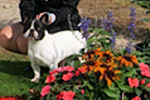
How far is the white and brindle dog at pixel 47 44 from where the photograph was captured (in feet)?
11.1

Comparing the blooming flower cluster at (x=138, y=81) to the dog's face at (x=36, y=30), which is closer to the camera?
the blooming flower cluster at (x=138, y=81)

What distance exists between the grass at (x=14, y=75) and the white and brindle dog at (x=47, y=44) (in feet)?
1.22

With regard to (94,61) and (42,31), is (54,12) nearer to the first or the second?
(42,31)

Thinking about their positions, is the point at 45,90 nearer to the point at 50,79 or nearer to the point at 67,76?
the point at 50,79

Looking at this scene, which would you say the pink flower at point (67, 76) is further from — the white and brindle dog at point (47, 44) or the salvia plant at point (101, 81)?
the white and brindle dog at point (47, 44)

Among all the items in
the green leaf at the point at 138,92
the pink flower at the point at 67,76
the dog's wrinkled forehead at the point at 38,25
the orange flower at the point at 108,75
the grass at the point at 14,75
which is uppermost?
the dog's wrinkled forehead at the point at 38,25

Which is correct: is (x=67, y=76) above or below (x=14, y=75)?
above

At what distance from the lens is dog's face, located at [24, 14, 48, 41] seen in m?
3.37

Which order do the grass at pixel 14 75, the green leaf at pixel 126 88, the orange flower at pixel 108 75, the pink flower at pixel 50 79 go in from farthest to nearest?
the grass at pixel 14 75 → the pink flower at pixel 50 79 → the green leaf at pixel 126 88 → the orange flower at pixel 108 75

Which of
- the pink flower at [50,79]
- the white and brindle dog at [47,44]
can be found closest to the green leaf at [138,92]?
the pink flower at [50,79]

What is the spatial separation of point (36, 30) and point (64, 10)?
0.66m

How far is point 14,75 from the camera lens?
431cm

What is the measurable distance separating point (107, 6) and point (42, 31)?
607 centimetres

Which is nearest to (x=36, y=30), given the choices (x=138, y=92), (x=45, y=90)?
(x=45, y=90)
